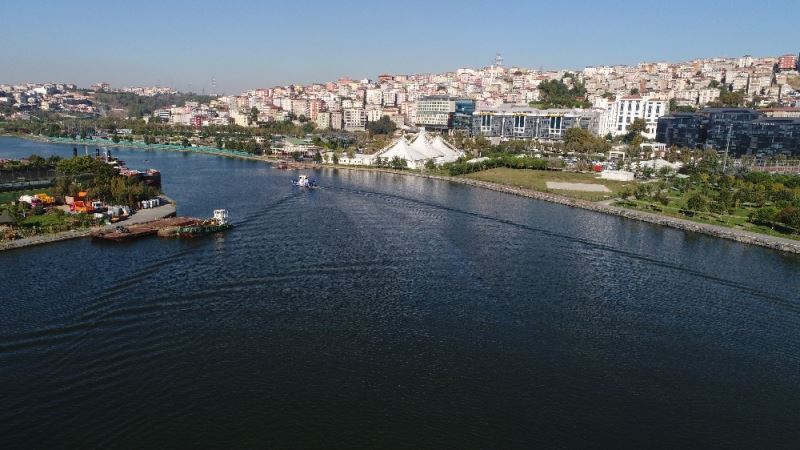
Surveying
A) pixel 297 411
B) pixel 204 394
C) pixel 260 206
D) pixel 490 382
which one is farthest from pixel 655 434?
pixel 260 206

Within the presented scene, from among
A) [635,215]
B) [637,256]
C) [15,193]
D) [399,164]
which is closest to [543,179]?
[635,215]

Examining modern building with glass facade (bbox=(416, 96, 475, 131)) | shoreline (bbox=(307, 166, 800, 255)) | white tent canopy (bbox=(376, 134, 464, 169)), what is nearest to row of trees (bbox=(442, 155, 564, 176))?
white tent canopy (bbox=(376, 134, 464, 169))

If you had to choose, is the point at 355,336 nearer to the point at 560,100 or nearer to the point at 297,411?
the point at 297,411

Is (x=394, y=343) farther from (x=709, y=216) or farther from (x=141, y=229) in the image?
(x=709, y=216)

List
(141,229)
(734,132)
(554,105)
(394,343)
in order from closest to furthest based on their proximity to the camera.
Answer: (394,343)
(141,229)
(734,132)
(554,105)

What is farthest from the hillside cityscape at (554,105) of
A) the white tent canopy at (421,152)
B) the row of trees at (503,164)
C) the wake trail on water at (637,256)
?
the wake trail on water at (637,256)

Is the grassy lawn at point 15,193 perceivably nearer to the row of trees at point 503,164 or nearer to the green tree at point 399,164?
the green tree at point 399,164
